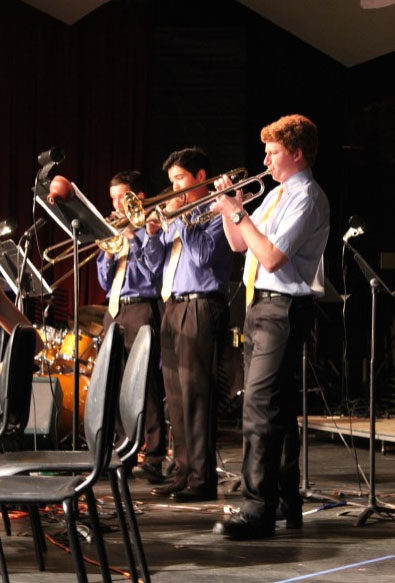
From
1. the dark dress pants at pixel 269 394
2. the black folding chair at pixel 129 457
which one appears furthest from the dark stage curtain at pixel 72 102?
the black folding chair at pixel 129 457

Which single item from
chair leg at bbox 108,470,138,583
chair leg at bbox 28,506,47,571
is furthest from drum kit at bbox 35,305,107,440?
chair leg at bbox 108,470,138,583

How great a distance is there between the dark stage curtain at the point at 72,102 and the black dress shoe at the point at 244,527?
17.7 ft

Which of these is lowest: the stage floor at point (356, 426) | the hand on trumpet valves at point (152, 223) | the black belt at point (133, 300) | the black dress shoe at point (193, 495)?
the black dress shoe at point (193, 495)

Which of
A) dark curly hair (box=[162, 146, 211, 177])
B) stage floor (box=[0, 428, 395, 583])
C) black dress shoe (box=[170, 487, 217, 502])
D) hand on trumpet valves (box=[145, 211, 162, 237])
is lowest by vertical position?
stage floor (box=[0, 428, 395, 583])

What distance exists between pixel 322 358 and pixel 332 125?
236cm

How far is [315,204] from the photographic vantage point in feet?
13.6

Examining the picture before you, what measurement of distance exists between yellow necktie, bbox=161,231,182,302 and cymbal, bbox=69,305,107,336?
2.09 m

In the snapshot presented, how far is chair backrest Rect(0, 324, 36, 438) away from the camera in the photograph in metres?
3.32

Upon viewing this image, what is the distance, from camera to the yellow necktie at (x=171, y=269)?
206 inches

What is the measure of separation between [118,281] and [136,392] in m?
2.86

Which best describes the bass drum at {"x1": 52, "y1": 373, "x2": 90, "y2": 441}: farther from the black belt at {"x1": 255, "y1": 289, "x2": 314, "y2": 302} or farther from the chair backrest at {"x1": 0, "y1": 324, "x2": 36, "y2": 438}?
the chair backrest at {"x1": 0, "y1": 324, "x2": 36, "y2": 438}

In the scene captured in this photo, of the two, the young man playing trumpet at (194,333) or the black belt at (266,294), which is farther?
the young man playing trumpet at (194,333)

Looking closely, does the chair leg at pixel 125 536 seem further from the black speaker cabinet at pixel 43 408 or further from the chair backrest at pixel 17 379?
the black speaker cabinet at pixel 43 408

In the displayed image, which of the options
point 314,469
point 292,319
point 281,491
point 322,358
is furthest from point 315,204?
point 322,358
